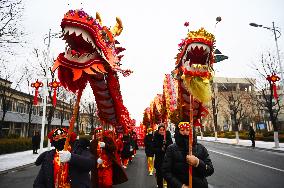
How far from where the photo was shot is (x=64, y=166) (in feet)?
12.6

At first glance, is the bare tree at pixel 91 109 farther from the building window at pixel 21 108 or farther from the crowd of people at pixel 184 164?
the crowd of people at pixel 184 164

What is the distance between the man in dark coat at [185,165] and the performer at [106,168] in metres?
2.98

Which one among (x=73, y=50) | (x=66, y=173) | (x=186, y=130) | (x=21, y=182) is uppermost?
(x=73, y=50)

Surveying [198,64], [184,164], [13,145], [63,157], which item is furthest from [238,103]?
[63,157]

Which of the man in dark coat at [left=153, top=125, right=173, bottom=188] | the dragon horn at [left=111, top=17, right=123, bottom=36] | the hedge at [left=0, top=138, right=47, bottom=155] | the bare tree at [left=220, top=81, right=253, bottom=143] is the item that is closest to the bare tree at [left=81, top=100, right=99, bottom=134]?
the hedge at [left=0, top=138, right=47, bottom=155]

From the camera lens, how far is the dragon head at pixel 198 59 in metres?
4.03

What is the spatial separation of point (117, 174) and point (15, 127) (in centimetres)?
3961

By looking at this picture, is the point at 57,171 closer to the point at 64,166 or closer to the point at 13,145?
the point at 64,166

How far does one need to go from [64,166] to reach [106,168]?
2.66 metres

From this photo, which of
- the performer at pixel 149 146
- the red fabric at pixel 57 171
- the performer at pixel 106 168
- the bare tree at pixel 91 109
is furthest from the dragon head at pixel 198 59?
the bare tree at pixel 91 109

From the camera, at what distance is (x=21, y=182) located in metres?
9.27

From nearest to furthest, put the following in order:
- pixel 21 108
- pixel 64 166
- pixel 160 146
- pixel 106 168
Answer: pixel 64 166 → pixel 106 168 → pixel 160 146 → pixel 21 108

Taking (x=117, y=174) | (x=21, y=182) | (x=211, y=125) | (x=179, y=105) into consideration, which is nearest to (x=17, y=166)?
(x=21, y=182)

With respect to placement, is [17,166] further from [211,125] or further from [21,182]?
[211,125]
